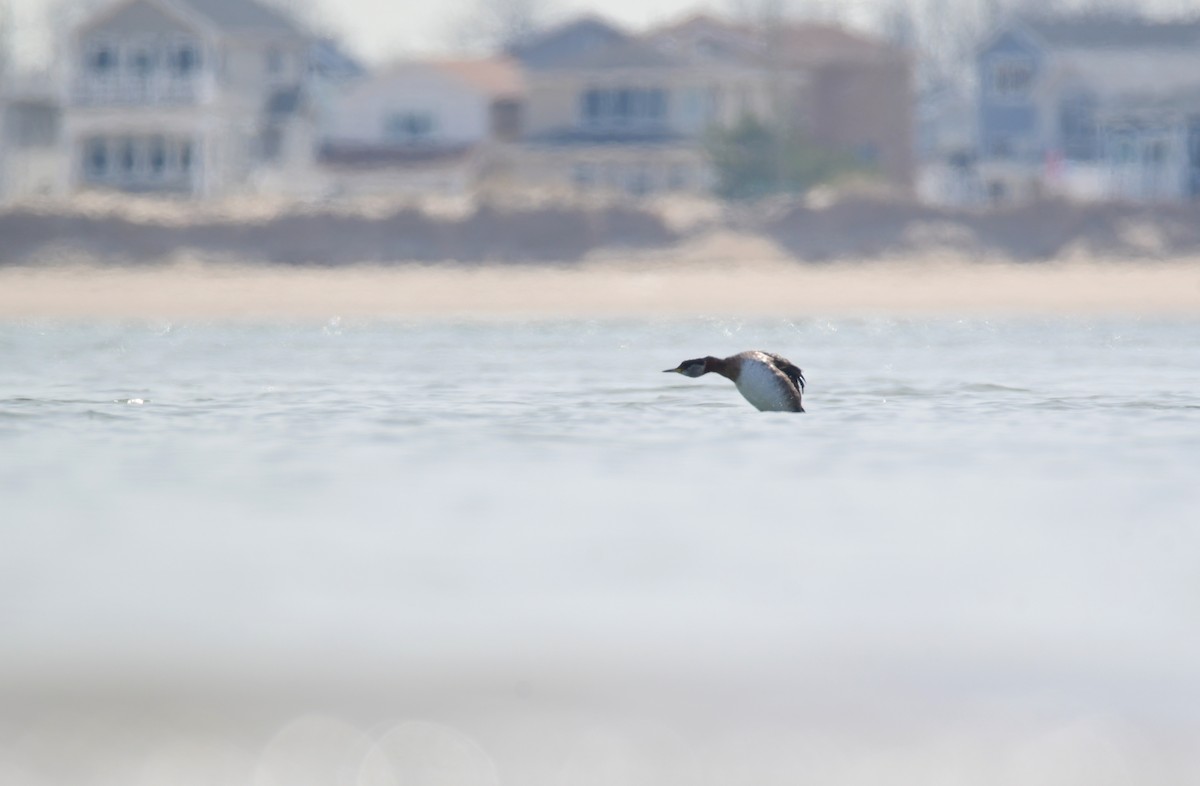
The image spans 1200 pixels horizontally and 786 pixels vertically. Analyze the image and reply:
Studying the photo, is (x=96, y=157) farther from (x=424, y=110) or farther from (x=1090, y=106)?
(x=1090, y=106)

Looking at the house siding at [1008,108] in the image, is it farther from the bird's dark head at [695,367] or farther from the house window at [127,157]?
the bird's dark head at [695,367]

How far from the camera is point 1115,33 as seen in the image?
7325 cm

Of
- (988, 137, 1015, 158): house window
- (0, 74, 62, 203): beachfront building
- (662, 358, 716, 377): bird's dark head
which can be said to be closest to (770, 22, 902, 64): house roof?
(988, 137, 1015, 158): house window

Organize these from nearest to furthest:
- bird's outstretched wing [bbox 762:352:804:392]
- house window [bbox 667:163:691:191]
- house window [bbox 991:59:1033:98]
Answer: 1. bird's outstretched wing [bbox 762:352:804:392]
2. house window [bbox 667:163:691:191]
3. house window [bbox 991:59:1033:98]

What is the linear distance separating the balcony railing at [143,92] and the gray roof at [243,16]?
2.21m

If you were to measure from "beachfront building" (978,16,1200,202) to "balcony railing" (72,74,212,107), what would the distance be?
2470cm

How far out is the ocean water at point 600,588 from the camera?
7.23 meters

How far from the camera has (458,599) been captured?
32.1ft

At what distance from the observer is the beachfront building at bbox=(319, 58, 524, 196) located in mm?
71000

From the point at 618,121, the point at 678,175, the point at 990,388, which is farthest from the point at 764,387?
the point at 618,121

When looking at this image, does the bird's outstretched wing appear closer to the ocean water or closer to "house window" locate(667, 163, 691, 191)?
the ocean water

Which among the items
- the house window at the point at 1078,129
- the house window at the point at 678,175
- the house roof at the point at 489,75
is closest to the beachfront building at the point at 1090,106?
the house window at the point at 1078,129

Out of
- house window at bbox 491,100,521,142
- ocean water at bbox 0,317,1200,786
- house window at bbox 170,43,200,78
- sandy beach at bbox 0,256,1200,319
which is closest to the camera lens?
ocean water at bbox 0,317,1200,786

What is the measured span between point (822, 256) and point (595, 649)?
37961 millimetres
